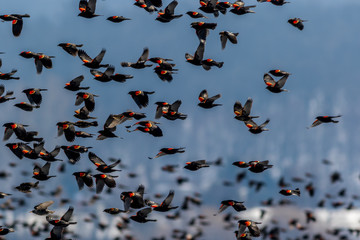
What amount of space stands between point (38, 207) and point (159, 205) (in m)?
7.68

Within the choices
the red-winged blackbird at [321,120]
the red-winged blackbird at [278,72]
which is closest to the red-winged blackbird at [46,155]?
the red-winged blackbird at [278,72]

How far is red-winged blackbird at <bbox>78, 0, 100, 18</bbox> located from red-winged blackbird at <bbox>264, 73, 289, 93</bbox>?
1170 cm

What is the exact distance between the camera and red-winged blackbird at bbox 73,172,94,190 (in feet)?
140

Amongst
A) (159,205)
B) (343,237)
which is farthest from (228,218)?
(159,205)

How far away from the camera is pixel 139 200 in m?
42.2

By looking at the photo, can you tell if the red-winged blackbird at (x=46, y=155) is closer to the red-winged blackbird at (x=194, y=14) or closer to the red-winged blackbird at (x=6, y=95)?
the red-winged blackbird at (x=6, y=95)

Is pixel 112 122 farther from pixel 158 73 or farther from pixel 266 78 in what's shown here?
pixel 266 78

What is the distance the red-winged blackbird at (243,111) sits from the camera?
43562 mm

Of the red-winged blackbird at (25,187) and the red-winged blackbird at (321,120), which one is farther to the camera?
the red-winged blackbird at (25,187)

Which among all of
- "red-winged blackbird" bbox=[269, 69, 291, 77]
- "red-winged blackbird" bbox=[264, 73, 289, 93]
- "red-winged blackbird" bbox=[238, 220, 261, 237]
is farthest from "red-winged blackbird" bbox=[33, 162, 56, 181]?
"red-winged blackbird" bbox=[269, 69, 291, 77]

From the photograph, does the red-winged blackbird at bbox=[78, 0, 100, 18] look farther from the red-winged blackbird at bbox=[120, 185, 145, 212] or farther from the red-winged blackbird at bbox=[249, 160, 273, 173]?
the red-winged blackbird at bbox=[249, 160, 273, 173]

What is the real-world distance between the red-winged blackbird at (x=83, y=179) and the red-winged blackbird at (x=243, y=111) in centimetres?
991

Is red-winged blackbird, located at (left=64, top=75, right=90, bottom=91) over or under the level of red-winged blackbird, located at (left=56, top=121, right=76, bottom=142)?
over

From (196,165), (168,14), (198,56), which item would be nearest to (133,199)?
(196,165)
